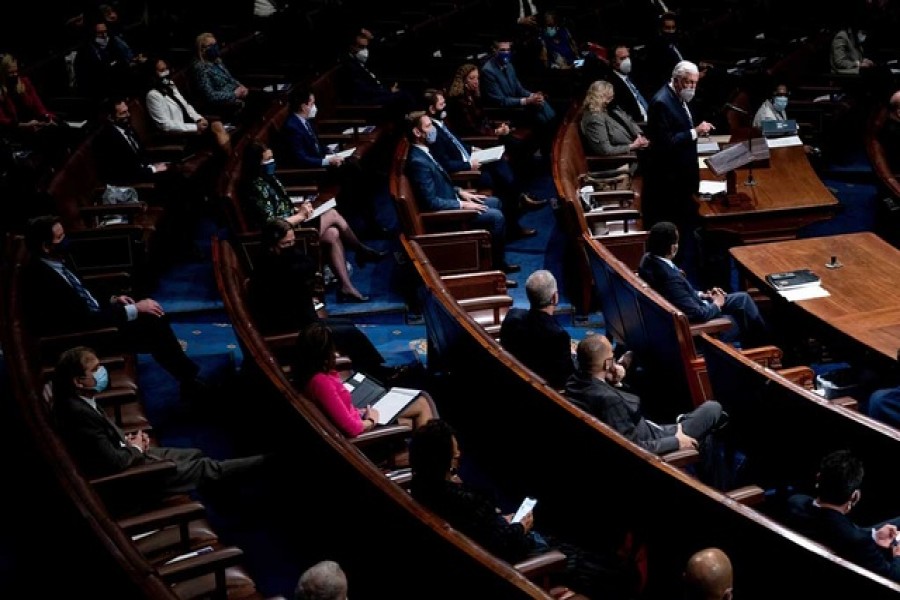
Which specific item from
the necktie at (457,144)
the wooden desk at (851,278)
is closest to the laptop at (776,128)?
the wooden desk at (851,278)

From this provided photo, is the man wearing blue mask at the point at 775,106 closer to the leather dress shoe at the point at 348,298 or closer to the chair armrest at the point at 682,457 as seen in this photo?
the leather dress shoe at the point at 348,298

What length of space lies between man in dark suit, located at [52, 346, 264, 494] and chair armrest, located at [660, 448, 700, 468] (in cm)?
81

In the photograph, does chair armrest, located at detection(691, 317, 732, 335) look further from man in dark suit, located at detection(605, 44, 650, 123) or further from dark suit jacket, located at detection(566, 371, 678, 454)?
man in dark suit, located at detection(605, 44, 650, 123)

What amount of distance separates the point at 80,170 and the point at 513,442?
180 centimetres

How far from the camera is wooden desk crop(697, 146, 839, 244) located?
3.40 m

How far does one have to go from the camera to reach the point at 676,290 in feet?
8.84

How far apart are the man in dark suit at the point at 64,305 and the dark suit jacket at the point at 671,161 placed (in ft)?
5.42

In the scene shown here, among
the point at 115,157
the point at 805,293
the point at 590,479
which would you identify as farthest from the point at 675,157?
the point at 115,157

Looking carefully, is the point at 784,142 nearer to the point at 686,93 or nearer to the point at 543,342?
the point at 686,93

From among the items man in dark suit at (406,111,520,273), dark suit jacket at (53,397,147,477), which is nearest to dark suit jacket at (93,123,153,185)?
man in dark suit at (406,111,520,273)

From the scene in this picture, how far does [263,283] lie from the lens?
2.64 metres

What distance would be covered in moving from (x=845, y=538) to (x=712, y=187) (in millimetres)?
1903

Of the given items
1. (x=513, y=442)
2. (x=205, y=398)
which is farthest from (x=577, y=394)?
(x=205, y=398)

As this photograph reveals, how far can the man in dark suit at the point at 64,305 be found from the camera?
8.26 ft
